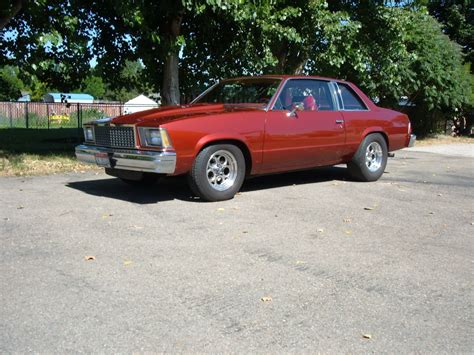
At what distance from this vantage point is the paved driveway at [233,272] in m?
3.44

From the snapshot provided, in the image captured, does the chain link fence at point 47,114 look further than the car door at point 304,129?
Yes

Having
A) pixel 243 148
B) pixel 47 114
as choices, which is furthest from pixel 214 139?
pixel 47 114

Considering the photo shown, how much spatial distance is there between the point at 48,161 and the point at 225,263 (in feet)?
23.1

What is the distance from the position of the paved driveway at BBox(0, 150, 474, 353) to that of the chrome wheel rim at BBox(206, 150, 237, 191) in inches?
14.0

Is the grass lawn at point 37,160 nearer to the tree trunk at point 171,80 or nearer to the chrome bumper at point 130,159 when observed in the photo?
the chrome bumper at point 130,159

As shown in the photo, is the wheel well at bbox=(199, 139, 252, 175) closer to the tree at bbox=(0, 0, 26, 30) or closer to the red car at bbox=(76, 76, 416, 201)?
the red car at bbox=(76, 76, 416, 201)

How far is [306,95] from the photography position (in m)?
8.43

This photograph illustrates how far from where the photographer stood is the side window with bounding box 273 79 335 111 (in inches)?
318

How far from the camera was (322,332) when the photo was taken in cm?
351

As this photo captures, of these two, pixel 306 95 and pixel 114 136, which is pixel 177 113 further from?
pixel 306 95

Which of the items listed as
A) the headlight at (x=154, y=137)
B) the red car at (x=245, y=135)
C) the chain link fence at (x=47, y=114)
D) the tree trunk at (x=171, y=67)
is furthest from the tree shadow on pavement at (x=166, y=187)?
the chain link fence at (x=47, y=114)

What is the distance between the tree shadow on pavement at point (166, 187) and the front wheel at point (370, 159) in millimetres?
506

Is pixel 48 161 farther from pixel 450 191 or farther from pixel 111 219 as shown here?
pixel 450 191

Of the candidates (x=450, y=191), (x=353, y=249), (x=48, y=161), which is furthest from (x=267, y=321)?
(x=48, y=161)
